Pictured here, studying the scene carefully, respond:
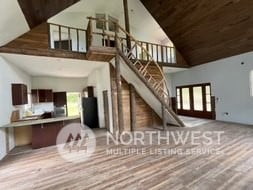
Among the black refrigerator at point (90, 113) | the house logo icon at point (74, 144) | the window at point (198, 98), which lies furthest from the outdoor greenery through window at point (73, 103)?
the window at point (198, 98)

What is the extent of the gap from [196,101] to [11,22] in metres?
8.74

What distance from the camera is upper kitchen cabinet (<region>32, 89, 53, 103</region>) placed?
26.9 feet

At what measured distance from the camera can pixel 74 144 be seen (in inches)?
199

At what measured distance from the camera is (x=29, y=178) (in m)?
3.04

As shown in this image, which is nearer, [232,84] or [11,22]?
[11,22]

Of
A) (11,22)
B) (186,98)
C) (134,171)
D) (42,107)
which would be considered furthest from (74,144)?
(186,98)

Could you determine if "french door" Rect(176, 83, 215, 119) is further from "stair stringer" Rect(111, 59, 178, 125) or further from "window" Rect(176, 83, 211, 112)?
"stair stringer" Rect(111, 59, 178, 125)

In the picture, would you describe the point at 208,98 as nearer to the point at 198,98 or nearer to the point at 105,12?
the point at 198,98

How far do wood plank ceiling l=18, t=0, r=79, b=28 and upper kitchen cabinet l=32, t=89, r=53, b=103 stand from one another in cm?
433

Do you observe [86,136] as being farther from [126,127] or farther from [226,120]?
[226,120]

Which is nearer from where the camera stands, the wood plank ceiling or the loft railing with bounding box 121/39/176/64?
the wood plank ceiling

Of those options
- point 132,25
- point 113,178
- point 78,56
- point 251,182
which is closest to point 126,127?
point 78,56

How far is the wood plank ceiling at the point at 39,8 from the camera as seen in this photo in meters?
3.57

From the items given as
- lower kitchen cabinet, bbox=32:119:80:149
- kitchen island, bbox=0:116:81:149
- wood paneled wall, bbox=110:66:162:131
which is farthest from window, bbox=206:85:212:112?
lower kitchen cabinet, bbox=32:119:80:149
